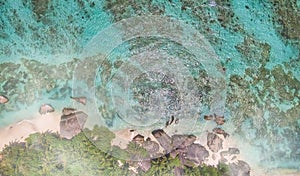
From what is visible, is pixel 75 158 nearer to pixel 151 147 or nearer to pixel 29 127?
pixel 29 127

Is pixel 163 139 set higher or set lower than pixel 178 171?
higher

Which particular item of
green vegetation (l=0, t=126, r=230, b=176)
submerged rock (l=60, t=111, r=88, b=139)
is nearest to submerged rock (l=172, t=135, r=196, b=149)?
green vegetation (l=0, t=126, r=230, b=176)

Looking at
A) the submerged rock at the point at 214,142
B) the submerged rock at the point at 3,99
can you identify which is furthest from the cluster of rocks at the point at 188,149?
the submerged rock at the point at 3,99

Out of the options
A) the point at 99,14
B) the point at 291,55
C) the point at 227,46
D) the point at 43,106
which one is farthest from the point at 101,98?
the point at 291,55

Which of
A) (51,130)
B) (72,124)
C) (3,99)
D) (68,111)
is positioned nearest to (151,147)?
(72,124)

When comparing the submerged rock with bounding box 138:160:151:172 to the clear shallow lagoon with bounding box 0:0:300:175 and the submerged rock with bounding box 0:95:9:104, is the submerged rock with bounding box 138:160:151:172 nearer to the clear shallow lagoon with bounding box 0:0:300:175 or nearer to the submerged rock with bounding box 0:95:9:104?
the clear shallow lagoon with bounding box 0:0:300:175

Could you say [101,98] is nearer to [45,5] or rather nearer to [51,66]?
[51,66]

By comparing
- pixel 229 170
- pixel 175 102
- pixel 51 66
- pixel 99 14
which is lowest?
pixel 229 170
